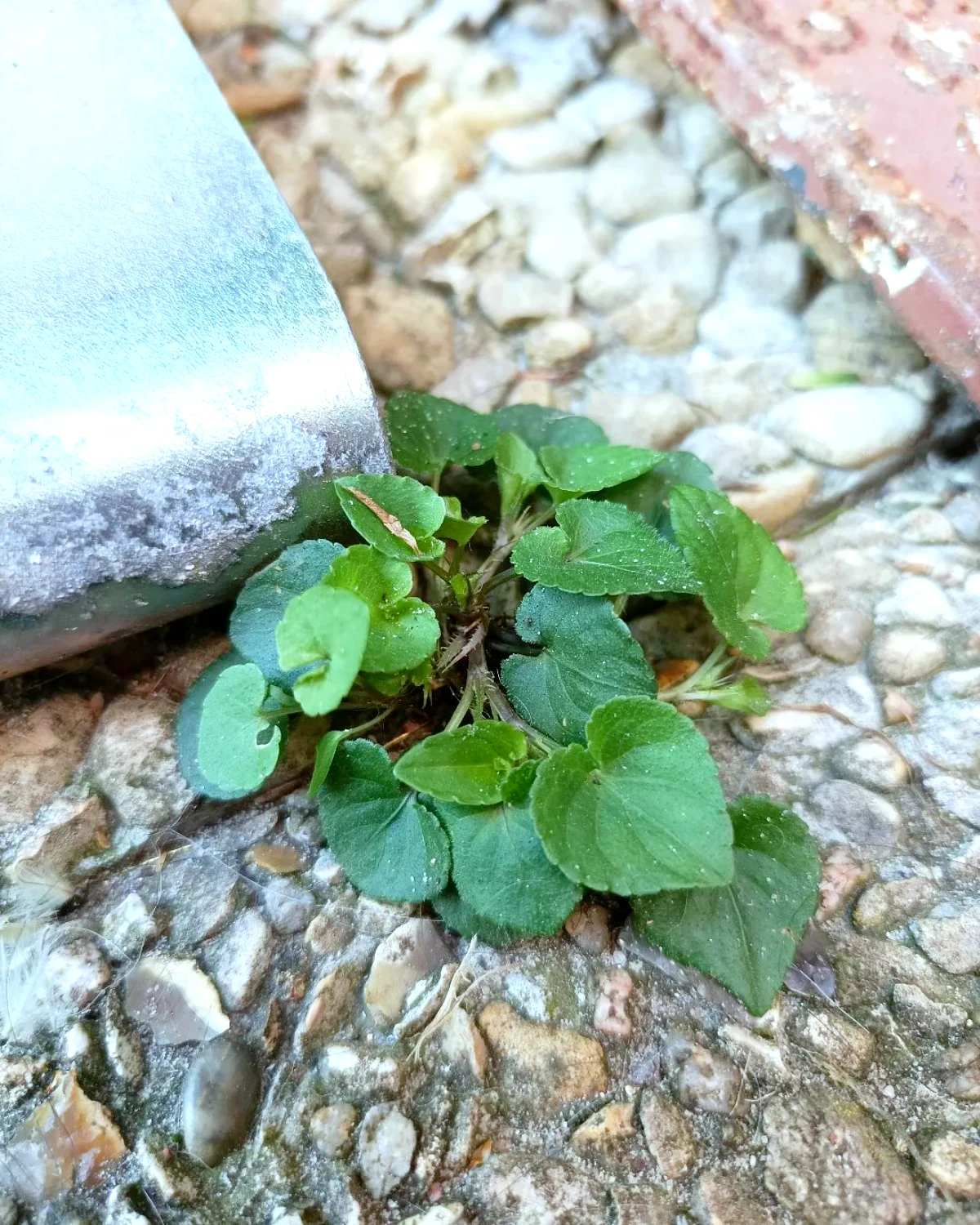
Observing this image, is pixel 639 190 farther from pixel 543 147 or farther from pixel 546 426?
pixel 546 426

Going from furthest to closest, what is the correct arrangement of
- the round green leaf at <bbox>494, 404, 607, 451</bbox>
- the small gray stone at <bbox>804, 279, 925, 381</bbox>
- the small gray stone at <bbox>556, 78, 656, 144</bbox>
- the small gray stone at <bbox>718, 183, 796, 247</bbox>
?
1. the small gray stone at <bbox>556, 78, 656, 144</bbox>
2. the small gray stone at <bbox>718, 183, 796, 247</bbox>
3. the small gray stone at <bbox>804, 279, 925, 381</bbox>
4. the round green leaf at <bbox>494, 404, 607, 451</bbox>

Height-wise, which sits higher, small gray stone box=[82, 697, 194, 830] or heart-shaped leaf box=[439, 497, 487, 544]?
heart-shaped leaf box=[439, 497, 487, 544]

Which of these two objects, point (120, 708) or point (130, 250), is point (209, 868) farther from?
point (130, 250)

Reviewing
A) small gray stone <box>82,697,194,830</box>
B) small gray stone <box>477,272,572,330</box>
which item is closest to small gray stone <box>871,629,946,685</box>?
small gray stone <box>477,272,572,330</box>

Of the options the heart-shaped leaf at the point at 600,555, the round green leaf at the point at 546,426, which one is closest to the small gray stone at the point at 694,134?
the round green leaf at the point at 546,426

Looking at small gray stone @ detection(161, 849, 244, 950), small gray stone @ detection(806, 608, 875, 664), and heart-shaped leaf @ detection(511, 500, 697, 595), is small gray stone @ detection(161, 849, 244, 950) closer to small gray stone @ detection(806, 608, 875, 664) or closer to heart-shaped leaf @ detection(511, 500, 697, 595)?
heart-shaped leaf @ detection(511, 500, 697, 595)

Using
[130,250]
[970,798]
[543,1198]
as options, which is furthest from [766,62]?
[543,1198]
